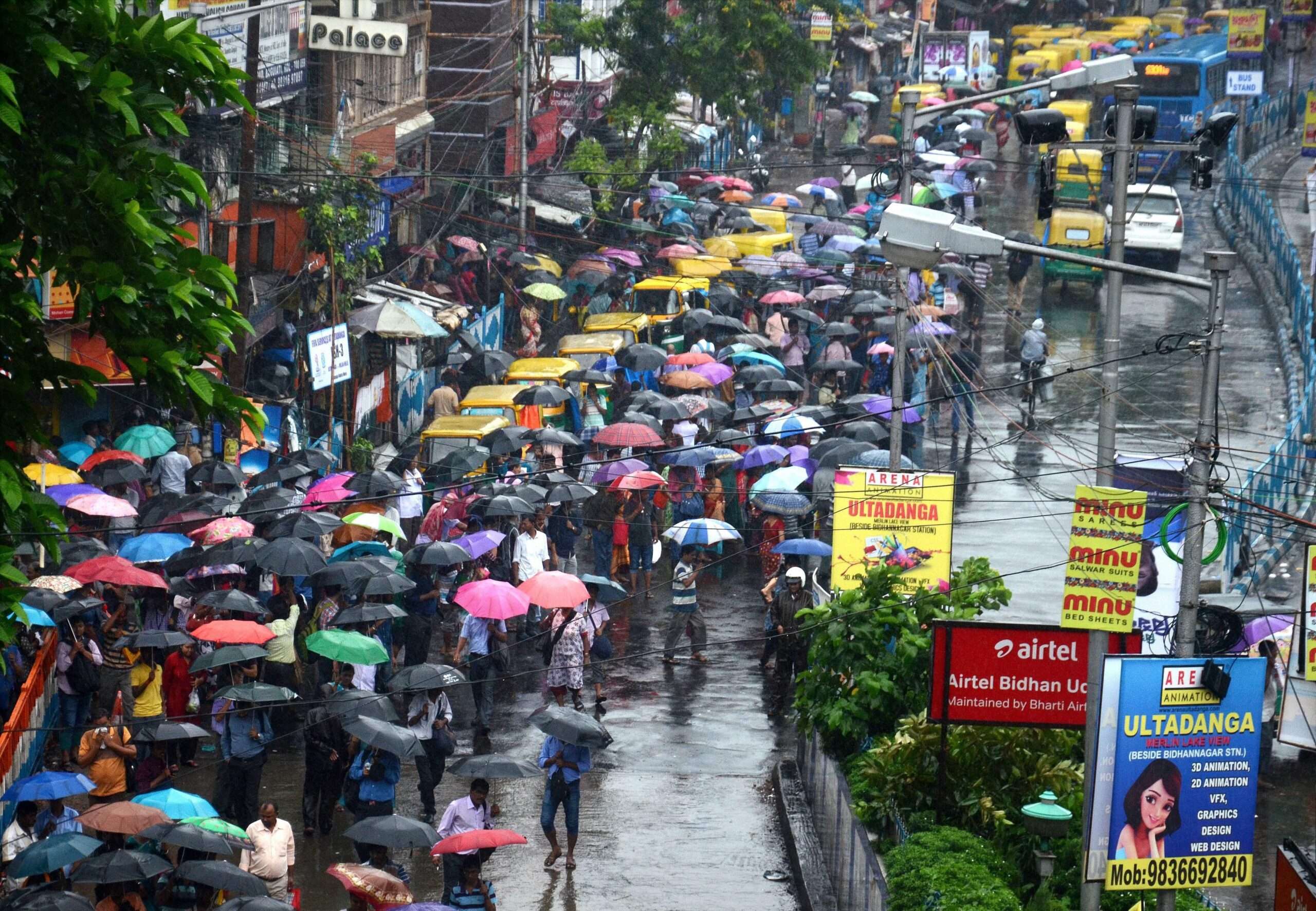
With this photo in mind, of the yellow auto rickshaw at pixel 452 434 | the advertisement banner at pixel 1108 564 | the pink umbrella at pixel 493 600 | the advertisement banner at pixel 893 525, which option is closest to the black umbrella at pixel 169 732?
the pink umbrella at pixel 493 600

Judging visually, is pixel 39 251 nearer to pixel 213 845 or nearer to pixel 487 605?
pixel 213 845

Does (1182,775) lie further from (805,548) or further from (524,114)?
(524,114)

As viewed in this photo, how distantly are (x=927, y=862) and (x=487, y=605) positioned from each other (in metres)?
6.09

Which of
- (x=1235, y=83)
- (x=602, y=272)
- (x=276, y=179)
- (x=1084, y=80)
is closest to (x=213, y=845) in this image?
(x=1084, y=80)

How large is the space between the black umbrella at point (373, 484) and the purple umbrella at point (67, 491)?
9.35 ft

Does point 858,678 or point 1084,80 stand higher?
point 1084,80

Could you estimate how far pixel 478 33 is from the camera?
4122cm

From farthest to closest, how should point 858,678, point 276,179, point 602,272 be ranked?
point 602,272
point 276,179
point 858,678

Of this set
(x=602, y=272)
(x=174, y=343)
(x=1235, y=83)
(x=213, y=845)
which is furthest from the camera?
(x=1235, y=83)

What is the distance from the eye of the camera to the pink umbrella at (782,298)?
105 ft

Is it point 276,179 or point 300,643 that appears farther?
point 276,179

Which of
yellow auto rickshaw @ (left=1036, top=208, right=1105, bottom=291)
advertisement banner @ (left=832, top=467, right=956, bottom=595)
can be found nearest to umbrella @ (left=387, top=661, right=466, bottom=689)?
advertisement banner @ (left=832, top=467, right=956, bottom=595)

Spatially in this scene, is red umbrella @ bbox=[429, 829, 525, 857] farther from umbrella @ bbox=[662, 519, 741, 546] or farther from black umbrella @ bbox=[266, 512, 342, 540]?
umbrella @ bbox=[662, 519, 741, 546]

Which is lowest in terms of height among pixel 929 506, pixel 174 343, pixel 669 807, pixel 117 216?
pixel 669 807
